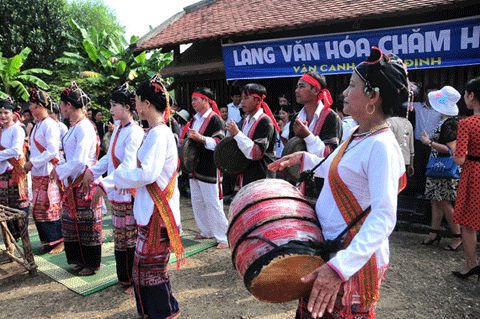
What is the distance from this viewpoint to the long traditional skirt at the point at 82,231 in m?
3.83

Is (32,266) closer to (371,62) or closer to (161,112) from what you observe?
(161,112)

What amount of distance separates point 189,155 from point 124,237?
1481 mm

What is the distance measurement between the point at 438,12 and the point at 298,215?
5.72 metres

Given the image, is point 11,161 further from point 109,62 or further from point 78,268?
point 109,62

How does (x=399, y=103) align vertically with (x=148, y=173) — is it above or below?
above

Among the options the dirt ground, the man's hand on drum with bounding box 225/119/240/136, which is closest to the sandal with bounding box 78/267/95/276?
the dirt ground

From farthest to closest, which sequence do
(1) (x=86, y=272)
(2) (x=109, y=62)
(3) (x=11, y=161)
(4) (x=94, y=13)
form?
(4) (x=94, y=13), (2) (x=109, y=62), (3) (x=11, y=161), (1) (x=86, y=272)

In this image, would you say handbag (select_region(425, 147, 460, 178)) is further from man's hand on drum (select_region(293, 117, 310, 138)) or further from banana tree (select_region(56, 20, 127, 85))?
banana tree (select_region(56, 20, 127, 85))

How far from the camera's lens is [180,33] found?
858 cm

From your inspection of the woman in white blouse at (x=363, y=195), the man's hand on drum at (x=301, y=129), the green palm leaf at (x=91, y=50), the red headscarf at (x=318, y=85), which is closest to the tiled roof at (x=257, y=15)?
the red headscarf at (x=318, y=85)

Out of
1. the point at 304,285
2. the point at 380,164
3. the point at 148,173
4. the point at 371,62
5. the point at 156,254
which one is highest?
the point at 371,62

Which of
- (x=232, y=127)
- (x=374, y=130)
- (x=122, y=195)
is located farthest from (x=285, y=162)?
(x=122, y=195)

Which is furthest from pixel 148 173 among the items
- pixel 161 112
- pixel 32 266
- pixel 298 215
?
pixel 32 266

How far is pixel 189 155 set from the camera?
4598 mm
